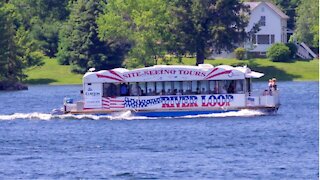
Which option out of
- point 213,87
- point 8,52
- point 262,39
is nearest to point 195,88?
point 213,87

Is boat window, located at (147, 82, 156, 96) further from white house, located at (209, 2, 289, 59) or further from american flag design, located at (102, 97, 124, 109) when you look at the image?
white house, located at (209, 2, 289, 59)

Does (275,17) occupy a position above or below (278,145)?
above

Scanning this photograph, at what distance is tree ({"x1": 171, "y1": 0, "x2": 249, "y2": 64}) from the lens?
12756 centimetres

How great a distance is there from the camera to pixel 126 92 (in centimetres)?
6731

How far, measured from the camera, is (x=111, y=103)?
67125mm

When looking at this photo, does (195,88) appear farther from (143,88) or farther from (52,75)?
(52,75)

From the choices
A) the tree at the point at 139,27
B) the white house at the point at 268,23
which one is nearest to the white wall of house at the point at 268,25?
the white house at the point at 268,23

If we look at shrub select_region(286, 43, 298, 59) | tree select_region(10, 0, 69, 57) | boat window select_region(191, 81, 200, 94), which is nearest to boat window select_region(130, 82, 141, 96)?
boat window select_region(191, 81, 200, 94)

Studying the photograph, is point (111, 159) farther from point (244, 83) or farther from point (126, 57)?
point (126, 57)

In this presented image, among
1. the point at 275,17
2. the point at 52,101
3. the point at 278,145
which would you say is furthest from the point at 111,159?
the point at 275,17

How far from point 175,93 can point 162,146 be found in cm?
1495

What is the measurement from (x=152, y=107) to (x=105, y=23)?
59757 mm

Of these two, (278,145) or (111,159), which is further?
(278,145)

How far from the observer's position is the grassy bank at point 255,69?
125750 mm
